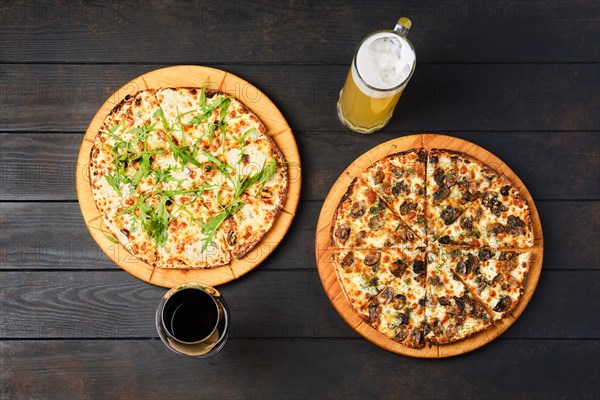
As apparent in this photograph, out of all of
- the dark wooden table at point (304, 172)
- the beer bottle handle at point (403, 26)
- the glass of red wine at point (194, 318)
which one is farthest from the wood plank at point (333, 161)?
the glass of red wine at point (194, 318)

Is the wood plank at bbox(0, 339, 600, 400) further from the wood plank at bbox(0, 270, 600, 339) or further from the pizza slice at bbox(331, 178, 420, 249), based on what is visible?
the pizza slice at bbox(331, 178, 420, 249)

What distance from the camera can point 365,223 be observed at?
10.2 ft

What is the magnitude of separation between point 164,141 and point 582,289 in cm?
255

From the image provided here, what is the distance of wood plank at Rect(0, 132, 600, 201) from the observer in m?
3.31

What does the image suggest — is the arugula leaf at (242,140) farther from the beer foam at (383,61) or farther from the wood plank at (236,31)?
the beer foam at (383,61)

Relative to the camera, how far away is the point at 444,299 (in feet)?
10.1

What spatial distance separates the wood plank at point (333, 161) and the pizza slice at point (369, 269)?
0.44 meters

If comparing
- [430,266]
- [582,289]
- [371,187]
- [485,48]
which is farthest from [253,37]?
[582,289]

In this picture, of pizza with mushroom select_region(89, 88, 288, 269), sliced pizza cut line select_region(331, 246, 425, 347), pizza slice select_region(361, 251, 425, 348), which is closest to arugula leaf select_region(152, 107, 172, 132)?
pizza with mushroom select_region(89, 88, 288, 269)

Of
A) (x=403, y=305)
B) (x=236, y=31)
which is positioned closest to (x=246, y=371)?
(x=403, y=305)

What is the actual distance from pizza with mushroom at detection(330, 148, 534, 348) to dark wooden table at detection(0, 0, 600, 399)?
26cm

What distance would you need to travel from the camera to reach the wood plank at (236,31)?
3371 millimetres

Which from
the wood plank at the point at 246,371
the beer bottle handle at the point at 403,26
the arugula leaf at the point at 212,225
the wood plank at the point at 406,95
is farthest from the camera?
the wood plank at the point at 406,95

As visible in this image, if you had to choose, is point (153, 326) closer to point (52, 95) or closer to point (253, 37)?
point (52, 95)
